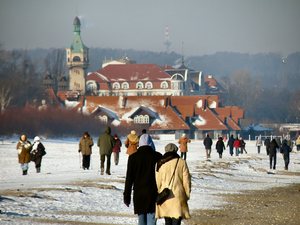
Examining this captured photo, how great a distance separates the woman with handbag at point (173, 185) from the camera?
1324cm

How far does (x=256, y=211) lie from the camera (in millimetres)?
21484

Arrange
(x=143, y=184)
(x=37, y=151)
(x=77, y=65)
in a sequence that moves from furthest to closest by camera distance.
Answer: (x=77, y=65) → (x=37, y=151) → (x=143, y=184)

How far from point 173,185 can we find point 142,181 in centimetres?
44

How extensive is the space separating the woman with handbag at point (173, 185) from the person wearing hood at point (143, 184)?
3.4 inches

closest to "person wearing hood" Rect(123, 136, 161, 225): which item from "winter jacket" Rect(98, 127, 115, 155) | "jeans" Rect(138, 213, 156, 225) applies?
"jeans" Rect(138, 213, 156, 225)

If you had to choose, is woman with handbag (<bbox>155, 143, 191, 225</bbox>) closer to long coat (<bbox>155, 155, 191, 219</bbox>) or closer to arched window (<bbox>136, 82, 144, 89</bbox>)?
long coat (<bbox>155, 155, 191, 219</bbox>)

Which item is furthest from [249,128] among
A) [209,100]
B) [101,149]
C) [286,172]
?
[101,149]

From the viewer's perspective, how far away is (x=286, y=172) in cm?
3984

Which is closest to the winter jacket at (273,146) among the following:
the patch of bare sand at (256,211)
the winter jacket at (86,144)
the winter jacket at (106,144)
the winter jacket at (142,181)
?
the winter jacket at (86,144)

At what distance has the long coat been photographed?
13234mm

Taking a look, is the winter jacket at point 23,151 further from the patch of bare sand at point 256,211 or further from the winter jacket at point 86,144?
the patch of bare sand at point 256,211

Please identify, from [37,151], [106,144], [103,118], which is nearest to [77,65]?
[103,118]

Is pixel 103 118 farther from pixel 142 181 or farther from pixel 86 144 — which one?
pixel 142 181

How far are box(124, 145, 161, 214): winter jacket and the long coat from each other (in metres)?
0.11
